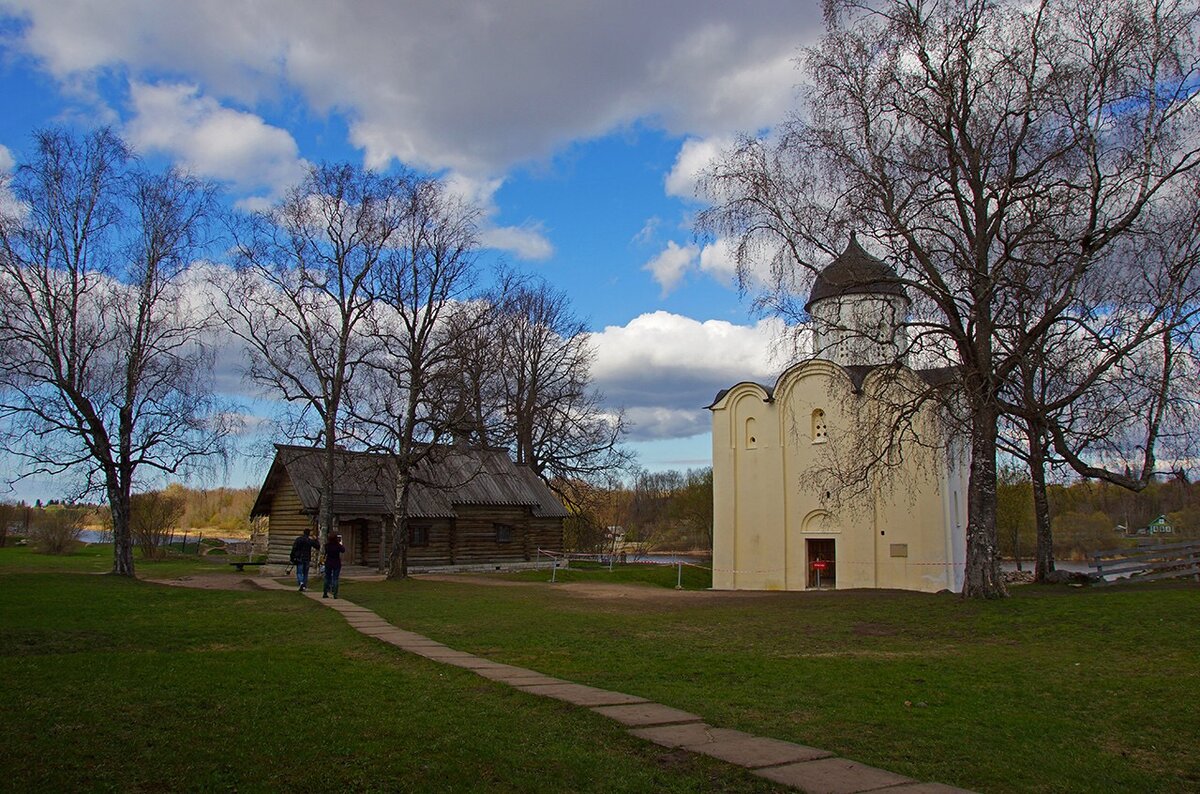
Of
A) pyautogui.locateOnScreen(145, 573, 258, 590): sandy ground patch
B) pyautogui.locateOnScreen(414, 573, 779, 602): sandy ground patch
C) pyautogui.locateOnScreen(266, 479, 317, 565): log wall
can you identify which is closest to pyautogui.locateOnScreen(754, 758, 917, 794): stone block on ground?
pyautogui.locateOnScreen(414, 573, 779, 602): sandy ground patch

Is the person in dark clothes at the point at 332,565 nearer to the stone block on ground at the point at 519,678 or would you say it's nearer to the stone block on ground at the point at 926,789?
the stone block on ground at the point at 519,678

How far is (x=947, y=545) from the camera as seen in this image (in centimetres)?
2792

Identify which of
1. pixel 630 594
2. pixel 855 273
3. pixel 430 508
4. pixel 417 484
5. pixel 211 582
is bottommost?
pixel 630 594

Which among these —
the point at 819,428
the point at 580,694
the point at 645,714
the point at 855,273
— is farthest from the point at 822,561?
the point at 645,714

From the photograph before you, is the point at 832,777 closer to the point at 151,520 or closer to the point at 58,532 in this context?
the point at 151,520

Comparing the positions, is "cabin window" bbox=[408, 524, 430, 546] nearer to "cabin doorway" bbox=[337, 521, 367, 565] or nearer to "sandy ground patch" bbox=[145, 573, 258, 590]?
"cabin doorway" bbox=[337, 521, 367, 565]

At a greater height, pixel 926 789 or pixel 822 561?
pixel 926 789

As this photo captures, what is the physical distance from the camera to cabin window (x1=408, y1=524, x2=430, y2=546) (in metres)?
36.3

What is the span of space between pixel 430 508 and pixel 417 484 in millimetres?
3027

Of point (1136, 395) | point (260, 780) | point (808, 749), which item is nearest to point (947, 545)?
point (1136, 395)

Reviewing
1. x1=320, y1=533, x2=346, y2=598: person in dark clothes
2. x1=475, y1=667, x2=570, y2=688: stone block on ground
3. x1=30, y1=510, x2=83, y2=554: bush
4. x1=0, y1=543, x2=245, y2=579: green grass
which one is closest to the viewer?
x1=475, y1=667, x2=570, y2=688: stone block on ground

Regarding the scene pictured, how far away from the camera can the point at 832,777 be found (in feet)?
18.2

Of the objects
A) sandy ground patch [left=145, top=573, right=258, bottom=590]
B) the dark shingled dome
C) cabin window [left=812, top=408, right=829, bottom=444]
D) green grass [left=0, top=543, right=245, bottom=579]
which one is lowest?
green grass [left=0, top=543, right=245, bottom=579]

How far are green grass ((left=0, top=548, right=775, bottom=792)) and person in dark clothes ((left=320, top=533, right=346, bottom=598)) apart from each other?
917 cm
